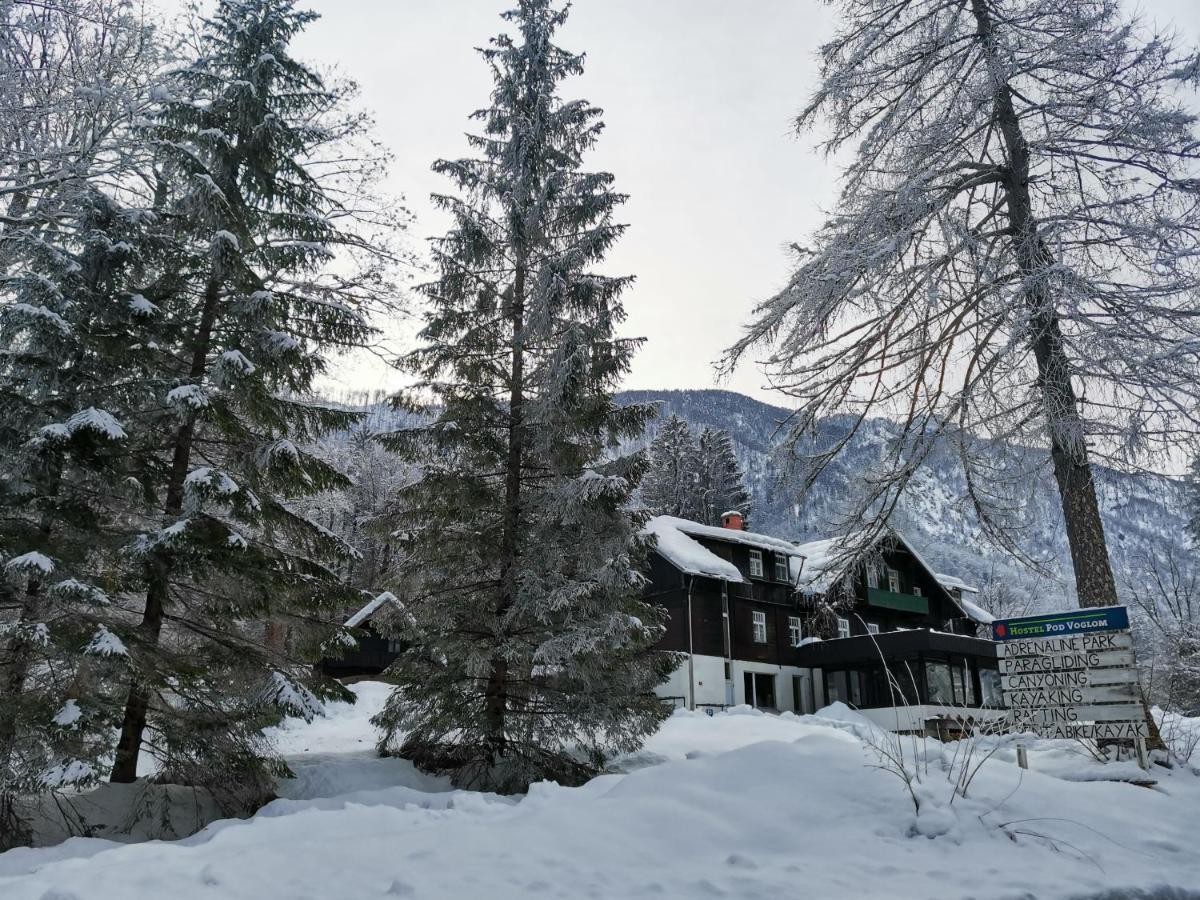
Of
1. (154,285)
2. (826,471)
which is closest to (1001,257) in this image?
(826,471)

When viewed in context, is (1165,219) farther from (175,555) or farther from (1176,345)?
(175,555)

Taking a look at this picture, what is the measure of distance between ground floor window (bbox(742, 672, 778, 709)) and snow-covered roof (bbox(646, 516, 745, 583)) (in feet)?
13.7

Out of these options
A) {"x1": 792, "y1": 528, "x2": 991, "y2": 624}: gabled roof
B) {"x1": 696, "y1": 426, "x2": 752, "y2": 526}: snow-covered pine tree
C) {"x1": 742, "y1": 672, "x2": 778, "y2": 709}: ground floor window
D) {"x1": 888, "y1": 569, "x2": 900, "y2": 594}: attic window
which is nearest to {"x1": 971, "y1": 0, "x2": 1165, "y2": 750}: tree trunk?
{"x1": 792, "y1": 528, "x2": 991, "y2": 624}: gabled roof

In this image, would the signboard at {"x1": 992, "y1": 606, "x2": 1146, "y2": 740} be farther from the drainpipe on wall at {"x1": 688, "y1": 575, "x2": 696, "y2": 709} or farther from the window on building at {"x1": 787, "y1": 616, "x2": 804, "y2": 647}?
the window on building at {"x1": 787, "y1": 616, "x2": 804, "y2": 647}

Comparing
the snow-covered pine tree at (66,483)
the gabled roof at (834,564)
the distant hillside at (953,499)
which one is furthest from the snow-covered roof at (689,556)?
the snow-covered pine tree at (66,483)

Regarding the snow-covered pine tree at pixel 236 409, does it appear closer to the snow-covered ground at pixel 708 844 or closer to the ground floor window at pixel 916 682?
the snow-covered ground at pixel 708 844

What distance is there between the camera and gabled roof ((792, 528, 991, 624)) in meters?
12.1

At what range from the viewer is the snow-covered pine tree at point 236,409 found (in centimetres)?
854

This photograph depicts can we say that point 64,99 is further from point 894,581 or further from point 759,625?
point 894,581

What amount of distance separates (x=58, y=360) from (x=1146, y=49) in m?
13.6

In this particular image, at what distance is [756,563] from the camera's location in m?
32.1

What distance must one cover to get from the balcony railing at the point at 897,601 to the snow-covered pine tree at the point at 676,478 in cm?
1651

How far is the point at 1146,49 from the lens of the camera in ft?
32.8

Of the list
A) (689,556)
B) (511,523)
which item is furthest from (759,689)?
(511,523)
